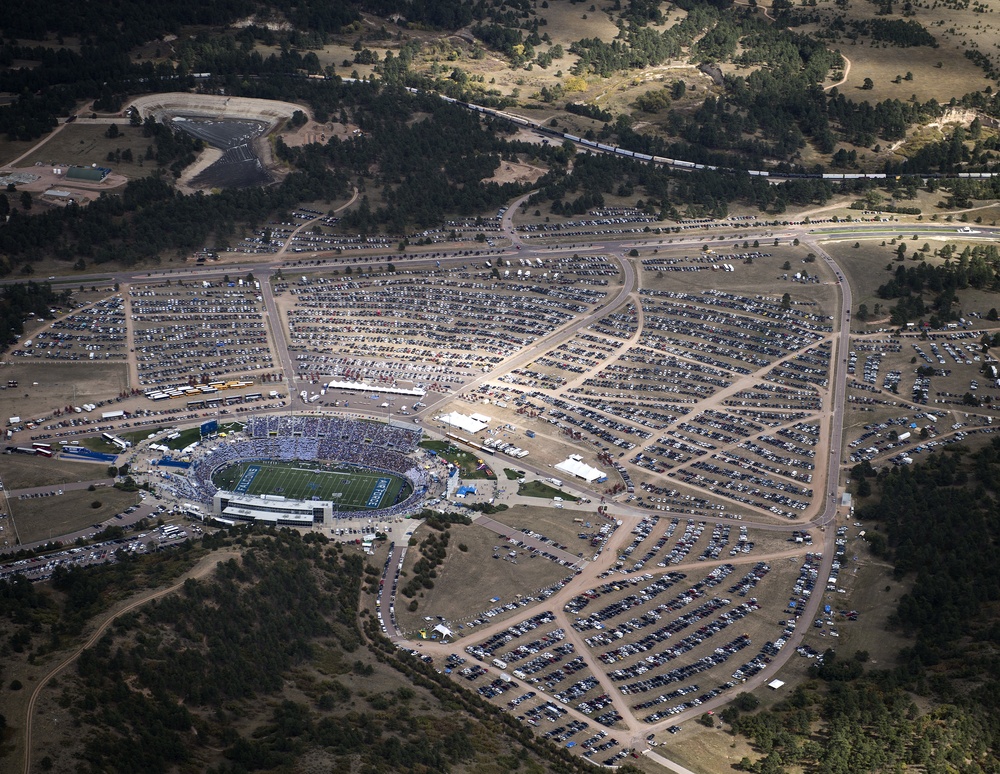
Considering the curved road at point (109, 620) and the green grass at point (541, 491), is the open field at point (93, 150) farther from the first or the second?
the curved road at point (109, 620)

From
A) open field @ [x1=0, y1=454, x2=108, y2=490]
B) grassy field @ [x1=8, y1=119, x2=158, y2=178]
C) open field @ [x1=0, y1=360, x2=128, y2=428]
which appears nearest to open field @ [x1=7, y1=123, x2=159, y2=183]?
grassy field @ [x1=8, y1=119, x2=158, y2=178]

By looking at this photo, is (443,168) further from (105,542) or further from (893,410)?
(105,542)

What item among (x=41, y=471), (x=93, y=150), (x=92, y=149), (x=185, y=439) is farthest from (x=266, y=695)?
(x=92, y=149)

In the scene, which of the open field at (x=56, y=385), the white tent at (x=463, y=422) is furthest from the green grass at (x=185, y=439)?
the white tent at (x=463, y=422)

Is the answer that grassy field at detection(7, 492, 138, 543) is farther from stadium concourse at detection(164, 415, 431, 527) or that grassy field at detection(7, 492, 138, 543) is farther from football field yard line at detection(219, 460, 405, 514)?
football field yard line at detection(219, 460, 405, 514)

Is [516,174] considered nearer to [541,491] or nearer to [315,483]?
[541,491]

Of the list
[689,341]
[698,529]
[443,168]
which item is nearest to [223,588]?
[698,529]
